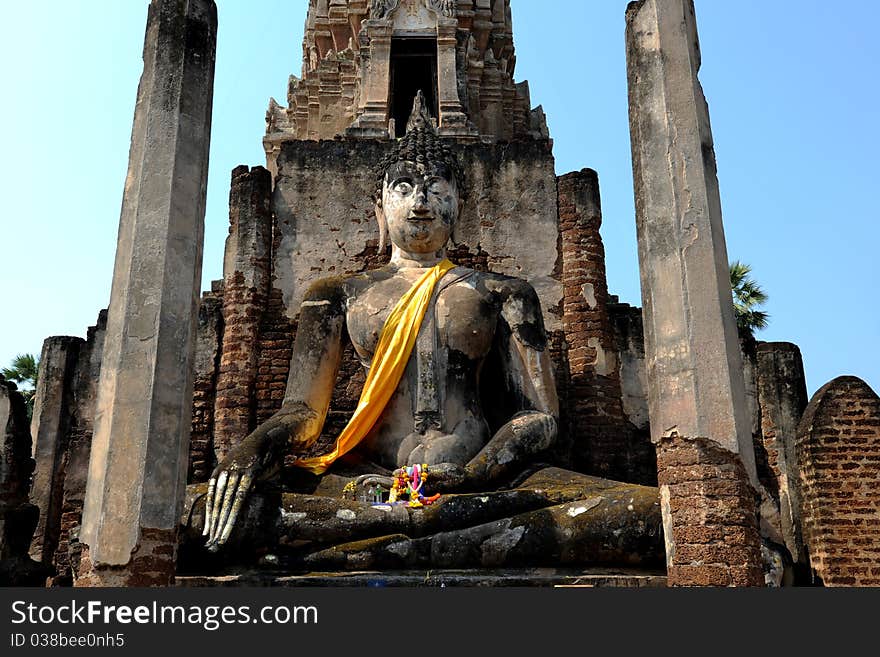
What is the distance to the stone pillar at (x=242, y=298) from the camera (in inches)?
336

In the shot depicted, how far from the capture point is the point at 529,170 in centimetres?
933

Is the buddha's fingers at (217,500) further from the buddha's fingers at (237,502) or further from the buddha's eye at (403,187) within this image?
the buddha's eye at (403,187)

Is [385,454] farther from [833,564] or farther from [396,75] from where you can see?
[396,75]

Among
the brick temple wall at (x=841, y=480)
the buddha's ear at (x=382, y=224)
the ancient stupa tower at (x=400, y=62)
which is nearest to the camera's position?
the brick temple wall at (x=841, y=480)

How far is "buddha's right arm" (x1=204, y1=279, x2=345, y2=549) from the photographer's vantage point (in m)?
6.03

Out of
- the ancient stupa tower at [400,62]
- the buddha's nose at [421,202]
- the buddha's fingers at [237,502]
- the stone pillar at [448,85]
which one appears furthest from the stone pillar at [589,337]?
the ancient stupa tower at [400,62]

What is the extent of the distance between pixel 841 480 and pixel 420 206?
13.4ft

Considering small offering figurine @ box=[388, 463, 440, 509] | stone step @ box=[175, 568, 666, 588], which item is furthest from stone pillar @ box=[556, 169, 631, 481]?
stone step @ box=[175, 568, 666, 588]

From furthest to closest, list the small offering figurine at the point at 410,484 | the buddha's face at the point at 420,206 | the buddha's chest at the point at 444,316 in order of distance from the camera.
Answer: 1. the buddha's face at the point at 420,206
2. the buddha's chest at the point at 444,316
3. the small offering figurine at the point at 410,484

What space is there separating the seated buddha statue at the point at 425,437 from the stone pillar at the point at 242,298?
4.03 ft

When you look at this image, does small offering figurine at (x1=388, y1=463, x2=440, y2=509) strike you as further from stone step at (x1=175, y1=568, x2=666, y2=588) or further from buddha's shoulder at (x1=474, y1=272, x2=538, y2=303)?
buddha's shoulder at (x1=474, y1=272, x2=538, y2=303)

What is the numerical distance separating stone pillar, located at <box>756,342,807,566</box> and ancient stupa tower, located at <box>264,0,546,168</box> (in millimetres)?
7024

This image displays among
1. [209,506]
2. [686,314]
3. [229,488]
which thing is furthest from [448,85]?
[686,314]

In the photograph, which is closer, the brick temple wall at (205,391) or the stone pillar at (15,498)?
→ the stone pillar at (15,498)
